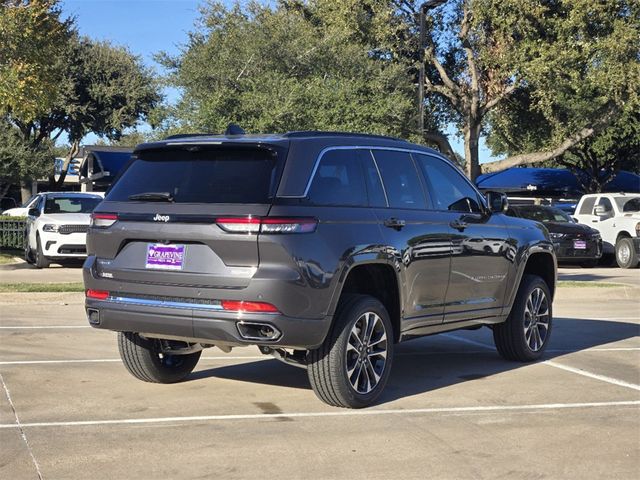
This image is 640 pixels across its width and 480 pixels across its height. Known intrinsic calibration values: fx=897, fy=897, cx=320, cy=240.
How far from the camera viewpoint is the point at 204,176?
21.2 feet

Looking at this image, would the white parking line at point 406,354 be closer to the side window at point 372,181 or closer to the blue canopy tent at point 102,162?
the side window at point 372,181

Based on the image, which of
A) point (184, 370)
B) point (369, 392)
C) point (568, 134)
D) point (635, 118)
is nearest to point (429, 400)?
point (369, 392)

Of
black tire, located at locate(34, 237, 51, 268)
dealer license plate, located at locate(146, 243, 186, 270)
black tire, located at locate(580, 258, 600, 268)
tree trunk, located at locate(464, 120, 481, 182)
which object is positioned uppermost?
tree trunk, located at locate(464, 120, 481, 182)

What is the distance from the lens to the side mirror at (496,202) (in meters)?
8.48

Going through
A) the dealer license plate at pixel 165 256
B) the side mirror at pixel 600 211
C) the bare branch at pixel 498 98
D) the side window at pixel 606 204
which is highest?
the bare branch at pixel 498 98

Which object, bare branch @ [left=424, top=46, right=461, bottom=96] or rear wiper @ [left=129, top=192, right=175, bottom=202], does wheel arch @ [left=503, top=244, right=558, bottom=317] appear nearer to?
rear wiper @ [left=129, top=192, right=175, bottom=202]

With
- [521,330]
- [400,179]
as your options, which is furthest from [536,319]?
[400,179]

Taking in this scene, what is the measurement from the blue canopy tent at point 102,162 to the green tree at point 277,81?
10166mm

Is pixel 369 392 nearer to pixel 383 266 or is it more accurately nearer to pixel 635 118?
pixel 383 266

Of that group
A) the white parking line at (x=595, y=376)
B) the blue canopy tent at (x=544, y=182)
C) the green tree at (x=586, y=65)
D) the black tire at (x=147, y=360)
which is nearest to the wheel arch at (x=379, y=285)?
the black tire at (x=147, y=360)

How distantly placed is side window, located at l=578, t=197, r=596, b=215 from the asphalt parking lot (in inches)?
676

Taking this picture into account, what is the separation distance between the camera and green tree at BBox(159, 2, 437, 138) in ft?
63.6

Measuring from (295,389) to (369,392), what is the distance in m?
0.89

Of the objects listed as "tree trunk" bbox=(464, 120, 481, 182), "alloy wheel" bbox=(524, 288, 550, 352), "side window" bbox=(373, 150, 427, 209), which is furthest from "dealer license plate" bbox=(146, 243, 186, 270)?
"tree trunk" bbox=(464, 120, 481, 182)
